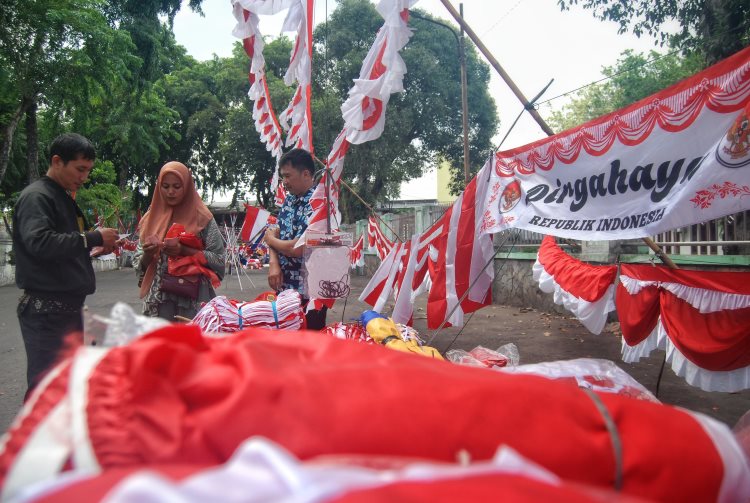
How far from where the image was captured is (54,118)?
13.5 meters

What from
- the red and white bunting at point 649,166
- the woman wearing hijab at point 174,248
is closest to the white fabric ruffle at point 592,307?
the red and white bunting at point 649,166

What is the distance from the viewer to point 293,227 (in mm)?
3133

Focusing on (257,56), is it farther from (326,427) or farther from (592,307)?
(326,427)

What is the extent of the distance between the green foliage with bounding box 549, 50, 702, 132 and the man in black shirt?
16.1m

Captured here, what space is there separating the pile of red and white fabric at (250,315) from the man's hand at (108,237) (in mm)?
585

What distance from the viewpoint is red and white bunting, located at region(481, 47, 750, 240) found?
178 centimetres

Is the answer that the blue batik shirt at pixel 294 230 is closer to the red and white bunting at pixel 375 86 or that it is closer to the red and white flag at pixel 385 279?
the red and white bunting at pixel 375 86

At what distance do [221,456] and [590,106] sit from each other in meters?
36.0

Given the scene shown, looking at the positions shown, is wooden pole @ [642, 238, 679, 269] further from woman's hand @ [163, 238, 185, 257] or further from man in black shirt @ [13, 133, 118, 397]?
man in black shirt @ [13, 133, 118, 397]

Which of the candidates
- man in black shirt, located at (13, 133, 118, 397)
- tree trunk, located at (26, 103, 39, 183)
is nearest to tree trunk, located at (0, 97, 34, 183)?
tree trunk, located at (26, 103, 39, 183)

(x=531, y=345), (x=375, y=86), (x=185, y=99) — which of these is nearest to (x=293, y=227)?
(x=375, y=86)

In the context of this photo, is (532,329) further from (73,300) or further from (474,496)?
(474,496)

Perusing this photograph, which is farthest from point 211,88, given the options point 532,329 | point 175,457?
point 175,457

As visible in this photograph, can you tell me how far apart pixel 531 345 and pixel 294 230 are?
335cm
